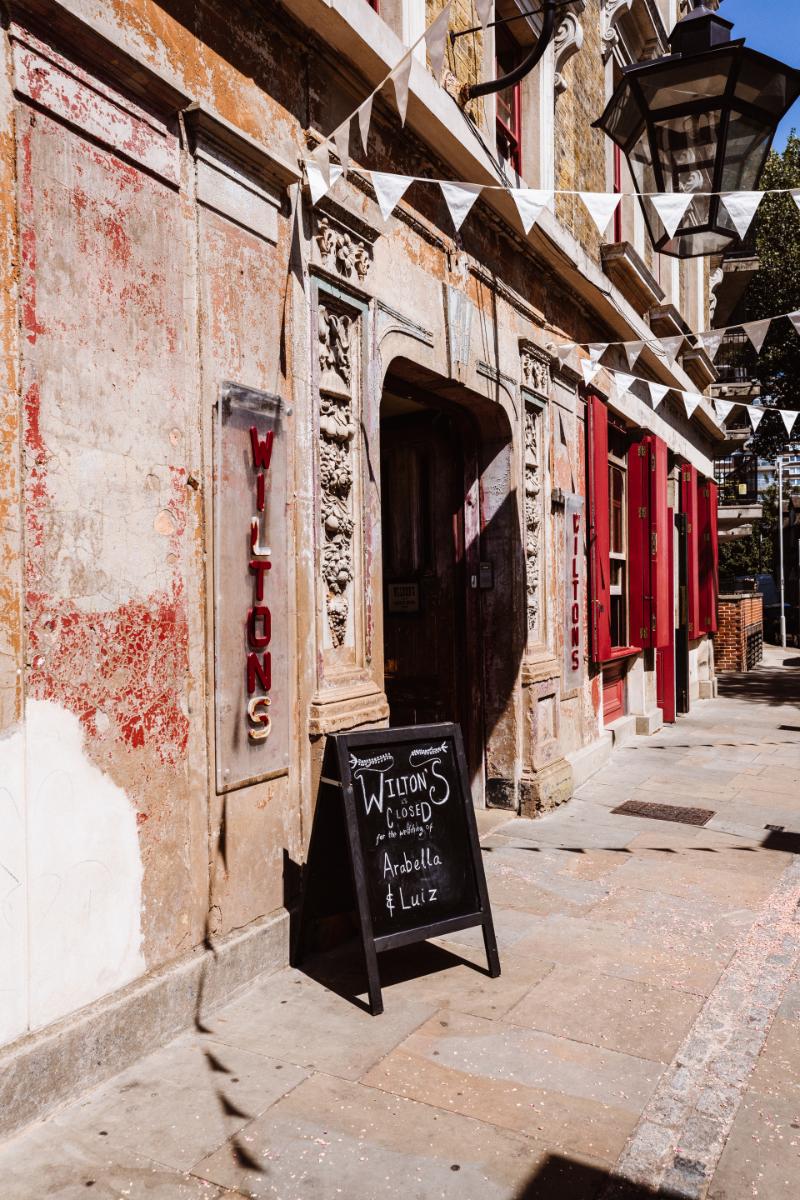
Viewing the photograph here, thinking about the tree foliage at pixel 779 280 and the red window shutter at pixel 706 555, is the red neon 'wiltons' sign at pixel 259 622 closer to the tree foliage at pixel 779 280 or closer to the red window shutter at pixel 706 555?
the red window shutter at pixel 706 555

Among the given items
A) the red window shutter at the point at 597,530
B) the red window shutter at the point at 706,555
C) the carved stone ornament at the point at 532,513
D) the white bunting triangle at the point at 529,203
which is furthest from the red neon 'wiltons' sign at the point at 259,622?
the red window shutter at the point at 706,555

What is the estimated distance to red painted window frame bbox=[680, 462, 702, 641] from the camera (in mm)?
13289

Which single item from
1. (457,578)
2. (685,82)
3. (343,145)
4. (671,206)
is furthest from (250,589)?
(685,82)

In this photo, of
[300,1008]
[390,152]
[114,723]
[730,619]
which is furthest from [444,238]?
[730,619]

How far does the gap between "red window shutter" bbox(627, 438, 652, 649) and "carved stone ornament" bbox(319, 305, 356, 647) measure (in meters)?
6.40

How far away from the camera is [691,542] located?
13.4 m

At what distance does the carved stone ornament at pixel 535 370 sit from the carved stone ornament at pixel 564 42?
2472mm

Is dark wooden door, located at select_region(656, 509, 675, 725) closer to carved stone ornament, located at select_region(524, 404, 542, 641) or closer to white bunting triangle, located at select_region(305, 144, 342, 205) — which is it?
carved stone ornament, located at select_region(524, 404, 542, 641)

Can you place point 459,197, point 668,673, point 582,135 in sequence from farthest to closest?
1. point 668,673
2. point 582,135
3. point 459,197

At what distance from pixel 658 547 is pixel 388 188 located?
6.77m

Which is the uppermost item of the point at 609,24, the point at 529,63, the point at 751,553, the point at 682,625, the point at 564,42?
the point at 609,24

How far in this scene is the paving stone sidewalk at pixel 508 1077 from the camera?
8.79 feet

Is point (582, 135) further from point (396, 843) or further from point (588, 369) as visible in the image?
point (396, 843)

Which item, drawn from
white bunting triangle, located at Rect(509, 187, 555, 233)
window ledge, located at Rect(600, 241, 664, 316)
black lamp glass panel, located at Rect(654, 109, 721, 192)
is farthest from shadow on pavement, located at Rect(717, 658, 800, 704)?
white bunting triangle, located at Rect(509, 187, 555, 233)
